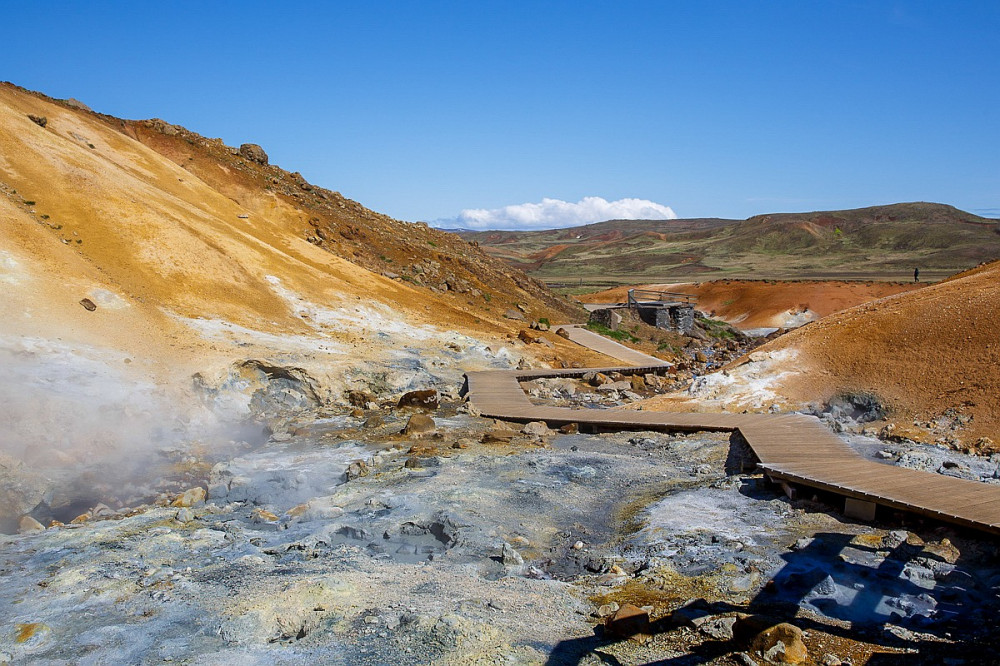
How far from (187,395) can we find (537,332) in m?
13.3

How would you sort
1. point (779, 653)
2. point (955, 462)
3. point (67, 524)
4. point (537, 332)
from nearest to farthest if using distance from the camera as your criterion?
point (779, 653), point (67, 524), point (955, 462), point (537, 332)

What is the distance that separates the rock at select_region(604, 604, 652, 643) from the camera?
6188 mm

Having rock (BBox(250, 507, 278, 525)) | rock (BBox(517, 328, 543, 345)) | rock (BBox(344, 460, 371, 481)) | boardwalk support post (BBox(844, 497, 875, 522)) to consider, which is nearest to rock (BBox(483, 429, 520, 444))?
rock (BBox(344, 460, 371, 481))

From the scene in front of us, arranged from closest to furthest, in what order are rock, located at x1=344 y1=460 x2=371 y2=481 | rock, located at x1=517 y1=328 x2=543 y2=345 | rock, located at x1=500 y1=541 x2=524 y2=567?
rock, located at x1=500 y1=541 x2=524 y2=567
rock, located at x1=344 y1=460 x2=371 y2=481
rock, located at x1=517 y1=328 x2=543 y2=345

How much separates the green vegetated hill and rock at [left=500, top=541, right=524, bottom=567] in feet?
231

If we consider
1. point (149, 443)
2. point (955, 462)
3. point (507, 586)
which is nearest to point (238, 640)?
point (507, 586)

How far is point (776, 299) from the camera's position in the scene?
44.1m

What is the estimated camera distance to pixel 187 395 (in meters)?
13.1

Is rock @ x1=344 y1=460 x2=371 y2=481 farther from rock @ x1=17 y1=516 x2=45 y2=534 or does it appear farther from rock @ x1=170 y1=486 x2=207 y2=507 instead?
rock @ x1=17 y1=516 x2=45 y2=534

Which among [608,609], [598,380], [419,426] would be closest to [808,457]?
[608,609]

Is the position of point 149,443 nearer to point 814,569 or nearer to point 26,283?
point 26,283

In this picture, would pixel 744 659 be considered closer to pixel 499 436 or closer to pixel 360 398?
pixel 499 436

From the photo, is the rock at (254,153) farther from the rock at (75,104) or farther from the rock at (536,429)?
the rock at (536,429)

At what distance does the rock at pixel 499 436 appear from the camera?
493 inches
